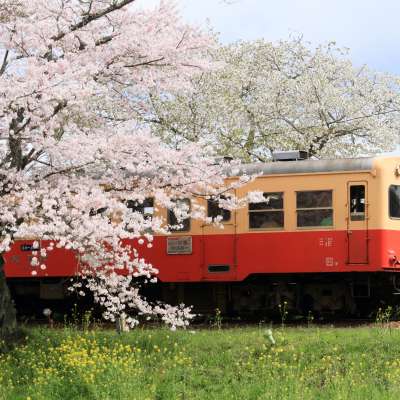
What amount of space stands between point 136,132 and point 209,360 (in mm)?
3455

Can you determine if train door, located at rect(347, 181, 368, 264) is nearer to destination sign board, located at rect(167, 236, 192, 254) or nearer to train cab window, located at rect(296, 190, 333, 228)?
train cab window, located at rect(296, 190, 333, 228)

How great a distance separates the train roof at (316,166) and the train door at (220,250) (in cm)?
114

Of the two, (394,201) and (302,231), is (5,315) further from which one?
(394,201)

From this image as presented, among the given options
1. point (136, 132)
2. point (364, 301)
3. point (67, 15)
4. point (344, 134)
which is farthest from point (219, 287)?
point (344, 134)

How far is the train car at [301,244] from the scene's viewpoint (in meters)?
16.7

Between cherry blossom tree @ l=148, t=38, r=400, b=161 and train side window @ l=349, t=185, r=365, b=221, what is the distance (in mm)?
10878

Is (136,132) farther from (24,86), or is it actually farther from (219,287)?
(219,287)

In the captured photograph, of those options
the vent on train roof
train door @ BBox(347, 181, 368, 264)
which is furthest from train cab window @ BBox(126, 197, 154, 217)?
train door @ BBox(347, 181, 368, 264)

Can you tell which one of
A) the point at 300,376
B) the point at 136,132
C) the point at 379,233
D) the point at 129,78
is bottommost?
the point at 300,376

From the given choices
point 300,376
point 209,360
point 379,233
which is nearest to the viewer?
point 300,376

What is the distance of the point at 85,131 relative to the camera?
44.0 feet

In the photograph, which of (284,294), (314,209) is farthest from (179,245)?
(314,209)

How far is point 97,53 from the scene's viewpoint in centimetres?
1284

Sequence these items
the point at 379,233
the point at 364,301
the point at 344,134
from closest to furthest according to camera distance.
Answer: the point at 379,233 < the point at 364,301 < the point at 344,134
